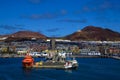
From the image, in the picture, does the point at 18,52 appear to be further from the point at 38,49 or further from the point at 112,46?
the point at 112,46

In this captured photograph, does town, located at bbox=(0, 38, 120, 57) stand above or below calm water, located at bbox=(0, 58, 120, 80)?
above

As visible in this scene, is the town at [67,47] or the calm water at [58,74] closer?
the calm water at [58,74]

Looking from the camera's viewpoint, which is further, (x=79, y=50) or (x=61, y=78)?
(x=79, y=50)

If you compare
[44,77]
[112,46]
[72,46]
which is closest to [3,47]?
[72,46]

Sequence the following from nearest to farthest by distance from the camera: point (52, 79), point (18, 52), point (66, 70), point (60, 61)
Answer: point (52, 79) → point (66, 70) → point (60, 61) → point (18, 52)

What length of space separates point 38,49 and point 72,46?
15852 mm

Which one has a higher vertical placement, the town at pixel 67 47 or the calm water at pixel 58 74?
the town at pixel 67 47

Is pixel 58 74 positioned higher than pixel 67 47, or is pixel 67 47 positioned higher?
pixel 67 47

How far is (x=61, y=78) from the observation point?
161ft

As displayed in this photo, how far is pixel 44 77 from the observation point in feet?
163

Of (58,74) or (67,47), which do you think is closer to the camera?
(58,74)

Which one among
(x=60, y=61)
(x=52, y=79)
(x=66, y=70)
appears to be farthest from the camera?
(x=60, y=61)

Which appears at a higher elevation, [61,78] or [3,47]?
[3,47]

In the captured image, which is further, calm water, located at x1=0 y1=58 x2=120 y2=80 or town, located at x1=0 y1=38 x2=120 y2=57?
town, located at x1=0 y1=38 x2=120 y2=57
